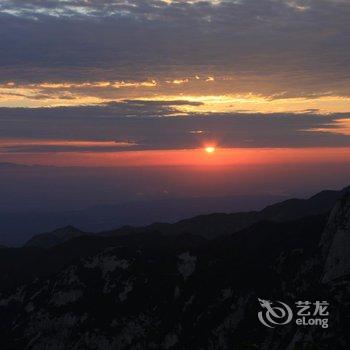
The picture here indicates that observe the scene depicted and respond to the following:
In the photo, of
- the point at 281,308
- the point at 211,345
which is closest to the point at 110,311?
the point at 211,345

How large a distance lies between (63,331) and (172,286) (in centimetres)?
2412

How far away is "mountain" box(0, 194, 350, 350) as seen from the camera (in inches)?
3703

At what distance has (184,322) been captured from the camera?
97.6 meters

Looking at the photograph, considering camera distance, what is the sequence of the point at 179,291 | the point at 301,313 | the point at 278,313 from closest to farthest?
the point at 301,313 → the point at 278,313 → the point at 179,291

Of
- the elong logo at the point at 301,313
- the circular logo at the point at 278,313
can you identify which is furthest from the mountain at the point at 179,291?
the elong logo at the point at 301,313

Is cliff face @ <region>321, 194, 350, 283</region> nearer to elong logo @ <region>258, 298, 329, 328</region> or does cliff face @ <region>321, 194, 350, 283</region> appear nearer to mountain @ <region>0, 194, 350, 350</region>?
mountain @ <region>0, 194, 350, 350</region>

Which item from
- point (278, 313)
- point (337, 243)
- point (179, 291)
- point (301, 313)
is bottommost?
point (179, 291)

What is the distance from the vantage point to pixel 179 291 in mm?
107250

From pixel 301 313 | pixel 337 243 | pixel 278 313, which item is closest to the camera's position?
pixel 301 313

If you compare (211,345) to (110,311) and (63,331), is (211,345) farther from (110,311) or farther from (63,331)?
(63,331)

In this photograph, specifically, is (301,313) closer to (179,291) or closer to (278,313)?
(278,313)

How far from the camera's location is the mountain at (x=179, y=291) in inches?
3703

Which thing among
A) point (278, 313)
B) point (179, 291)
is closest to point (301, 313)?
point (278, 313)

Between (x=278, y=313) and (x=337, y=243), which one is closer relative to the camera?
(x=278, y=313)
